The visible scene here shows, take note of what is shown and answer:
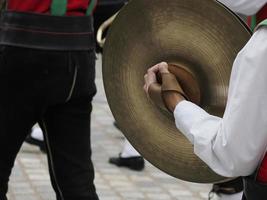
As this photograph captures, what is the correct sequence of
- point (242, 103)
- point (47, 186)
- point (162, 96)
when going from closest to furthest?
point (242, 103) < point (162, 96) < point (47, 186)

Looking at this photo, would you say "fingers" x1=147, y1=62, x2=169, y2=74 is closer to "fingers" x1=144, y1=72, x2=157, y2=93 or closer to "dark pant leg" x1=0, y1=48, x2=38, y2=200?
"fingers" x1=144, y1=72, x2=157, y2=93

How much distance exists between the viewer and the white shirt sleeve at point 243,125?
181 centimetres

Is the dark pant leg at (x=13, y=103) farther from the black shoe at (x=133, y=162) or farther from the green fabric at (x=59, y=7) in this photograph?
the black shoe at (x=133, y=162)

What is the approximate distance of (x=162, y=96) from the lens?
2.15 meters

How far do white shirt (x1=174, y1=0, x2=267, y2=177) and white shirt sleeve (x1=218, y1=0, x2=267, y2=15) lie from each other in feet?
3.42

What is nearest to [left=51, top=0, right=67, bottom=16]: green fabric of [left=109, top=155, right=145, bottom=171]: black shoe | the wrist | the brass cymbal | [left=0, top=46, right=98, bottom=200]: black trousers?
[left=0, top=46, right=98, bottom=200]: black trousers

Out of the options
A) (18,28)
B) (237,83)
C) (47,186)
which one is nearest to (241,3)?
(18,28)

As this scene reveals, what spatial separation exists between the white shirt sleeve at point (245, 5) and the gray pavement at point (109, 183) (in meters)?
2.37

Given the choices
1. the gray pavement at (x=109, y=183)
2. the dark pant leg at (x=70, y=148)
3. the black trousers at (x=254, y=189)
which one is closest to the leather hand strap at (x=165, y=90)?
the black trousers at (x=254, y=189)

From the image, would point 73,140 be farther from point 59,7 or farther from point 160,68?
point 160,68

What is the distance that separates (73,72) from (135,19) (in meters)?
0.82

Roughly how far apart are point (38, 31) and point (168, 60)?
93cm

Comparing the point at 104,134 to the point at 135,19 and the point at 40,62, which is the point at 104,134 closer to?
the point at 40,62

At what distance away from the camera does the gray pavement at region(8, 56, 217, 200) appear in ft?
16.9
